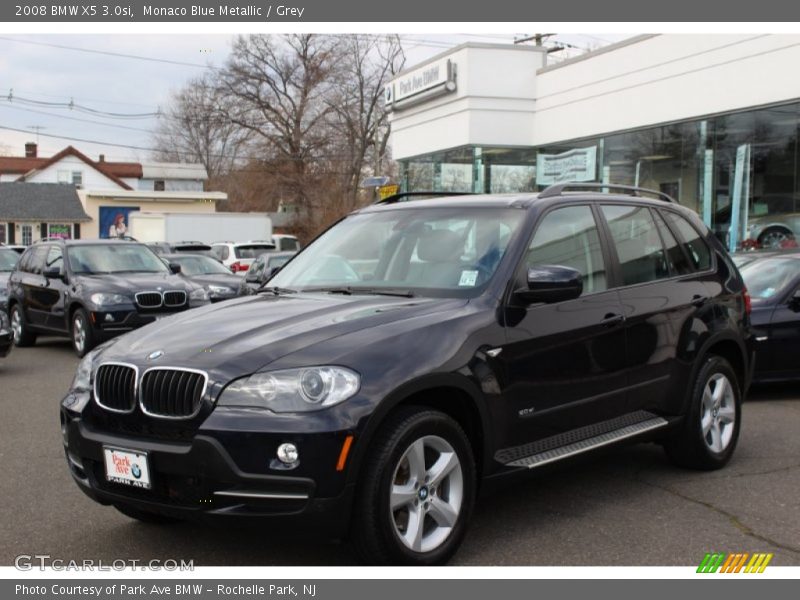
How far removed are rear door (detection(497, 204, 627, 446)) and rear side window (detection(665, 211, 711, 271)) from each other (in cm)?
107

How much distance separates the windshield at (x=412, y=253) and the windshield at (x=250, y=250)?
2162 centimetres

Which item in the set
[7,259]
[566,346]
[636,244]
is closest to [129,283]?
[7,259]

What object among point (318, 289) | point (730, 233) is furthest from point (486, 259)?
point (730, 233)

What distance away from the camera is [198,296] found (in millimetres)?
14172

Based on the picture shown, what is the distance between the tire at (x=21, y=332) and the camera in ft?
49.7

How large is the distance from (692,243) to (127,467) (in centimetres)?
423

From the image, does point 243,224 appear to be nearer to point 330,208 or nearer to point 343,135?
point 330,208

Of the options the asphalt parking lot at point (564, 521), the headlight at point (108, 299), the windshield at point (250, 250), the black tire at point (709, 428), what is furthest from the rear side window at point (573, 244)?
the windshield at point (250, 250)

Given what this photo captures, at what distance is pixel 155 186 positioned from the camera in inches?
2852

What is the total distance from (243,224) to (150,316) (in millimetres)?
24614

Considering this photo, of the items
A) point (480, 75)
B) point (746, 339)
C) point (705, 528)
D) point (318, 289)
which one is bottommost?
point (705, 528)

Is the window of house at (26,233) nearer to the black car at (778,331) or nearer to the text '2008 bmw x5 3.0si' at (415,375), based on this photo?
the black car at (778,331)

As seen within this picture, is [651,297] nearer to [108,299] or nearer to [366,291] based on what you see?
[366,291]

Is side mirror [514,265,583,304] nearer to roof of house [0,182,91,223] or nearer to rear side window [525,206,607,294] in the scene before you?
rear side window [525,206,607,294]
